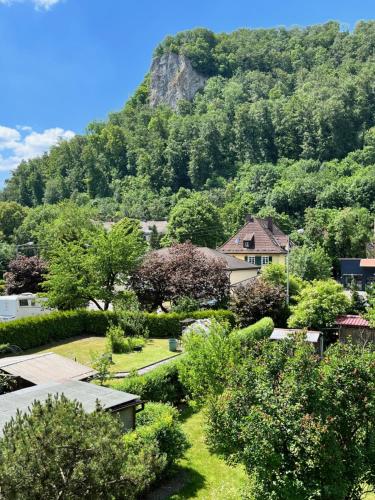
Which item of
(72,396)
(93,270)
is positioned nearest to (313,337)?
(72,396)

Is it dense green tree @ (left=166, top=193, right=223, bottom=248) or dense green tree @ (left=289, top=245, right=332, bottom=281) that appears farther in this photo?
dense green tree @ (left=166, top=193, right=223, bottom=248)

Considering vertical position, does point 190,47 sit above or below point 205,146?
above

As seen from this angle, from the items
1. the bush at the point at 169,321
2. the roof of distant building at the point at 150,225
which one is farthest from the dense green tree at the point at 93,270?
the roof of distant building at the point at 150,225

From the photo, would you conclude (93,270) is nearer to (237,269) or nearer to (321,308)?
(237,269)

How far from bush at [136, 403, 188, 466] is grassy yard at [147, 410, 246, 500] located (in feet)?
2.13

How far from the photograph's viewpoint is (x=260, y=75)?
141m

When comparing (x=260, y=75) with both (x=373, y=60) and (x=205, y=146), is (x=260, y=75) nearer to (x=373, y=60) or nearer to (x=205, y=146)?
(x=373, y=60)

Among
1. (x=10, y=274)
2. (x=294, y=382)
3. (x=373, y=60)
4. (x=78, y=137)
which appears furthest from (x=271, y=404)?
(x=78, y=137)

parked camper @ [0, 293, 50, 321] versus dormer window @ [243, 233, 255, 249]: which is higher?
dormer window @ [243, 233, 255, 249]

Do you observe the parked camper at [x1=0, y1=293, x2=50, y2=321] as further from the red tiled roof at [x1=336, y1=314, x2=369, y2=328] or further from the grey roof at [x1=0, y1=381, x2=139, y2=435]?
the grey roof at [x1=0, y1=381, x2=139, y2=435]

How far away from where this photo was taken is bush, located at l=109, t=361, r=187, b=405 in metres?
16.2

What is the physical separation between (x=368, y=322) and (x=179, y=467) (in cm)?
1639

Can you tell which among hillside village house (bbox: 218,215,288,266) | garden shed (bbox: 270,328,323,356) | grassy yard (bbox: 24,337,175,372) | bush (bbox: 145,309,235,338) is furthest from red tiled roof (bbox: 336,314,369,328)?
hillside village house (bbox: 218,215,288,266)

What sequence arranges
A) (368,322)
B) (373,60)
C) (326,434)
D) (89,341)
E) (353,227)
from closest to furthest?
(326,434) → (368,322) → (89,341) → (353,227) → (373,60)
